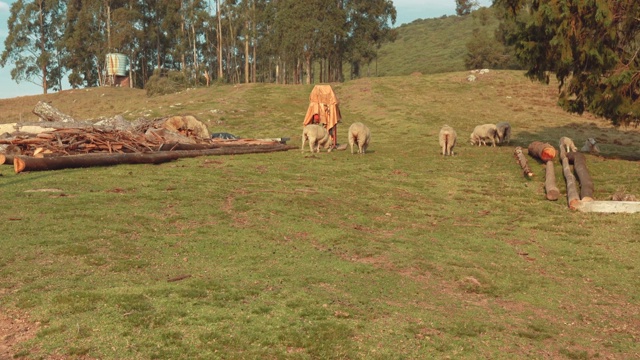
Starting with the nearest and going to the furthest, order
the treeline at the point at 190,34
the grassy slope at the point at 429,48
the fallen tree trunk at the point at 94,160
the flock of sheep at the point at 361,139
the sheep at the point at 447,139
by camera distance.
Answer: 1. the fallen tree trunk at the point at 94,160
2. the flock of sheep at the point at 361,139
3. the sheep at the point at 447,139
4. the treeline at the point at 190,34
5. the grassy slope at the point at 429,48

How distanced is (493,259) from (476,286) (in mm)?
1752

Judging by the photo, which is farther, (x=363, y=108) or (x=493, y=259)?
(x=363, y=108)

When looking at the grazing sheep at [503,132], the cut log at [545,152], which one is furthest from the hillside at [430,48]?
the cut log at [545,152]

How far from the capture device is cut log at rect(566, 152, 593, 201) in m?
16.5

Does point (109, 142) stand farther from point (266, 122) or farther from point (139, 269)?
point (266, 122)

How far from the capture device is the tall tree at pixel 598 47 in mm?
20484

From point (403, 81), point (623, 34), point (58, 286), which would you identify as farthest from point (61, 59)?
point (58, 286)

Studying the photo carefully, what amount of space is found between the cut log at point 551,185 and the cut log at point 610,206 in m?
1.19

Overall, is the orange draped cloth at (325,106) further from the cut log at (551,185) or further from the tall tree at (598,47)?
the cut log at (551,185)

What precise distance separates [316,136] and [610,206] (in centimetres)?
1260

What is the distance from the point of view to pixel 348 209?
15.0 metres

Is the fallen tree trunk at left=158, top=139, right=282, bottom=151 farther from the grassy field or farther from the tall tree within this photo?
the tall tree

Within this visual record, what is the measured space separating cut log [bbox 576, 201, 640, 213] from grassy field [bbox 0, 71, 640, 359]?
0.28 metres

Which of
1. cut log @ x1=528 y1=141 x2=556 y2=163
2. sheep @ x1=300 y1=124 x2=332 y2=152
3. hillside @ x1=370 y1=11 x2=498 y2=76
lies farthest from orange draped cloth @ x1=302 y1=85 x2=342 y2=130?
hillside @ x1=370 y1=11 x2=498 y2=76
